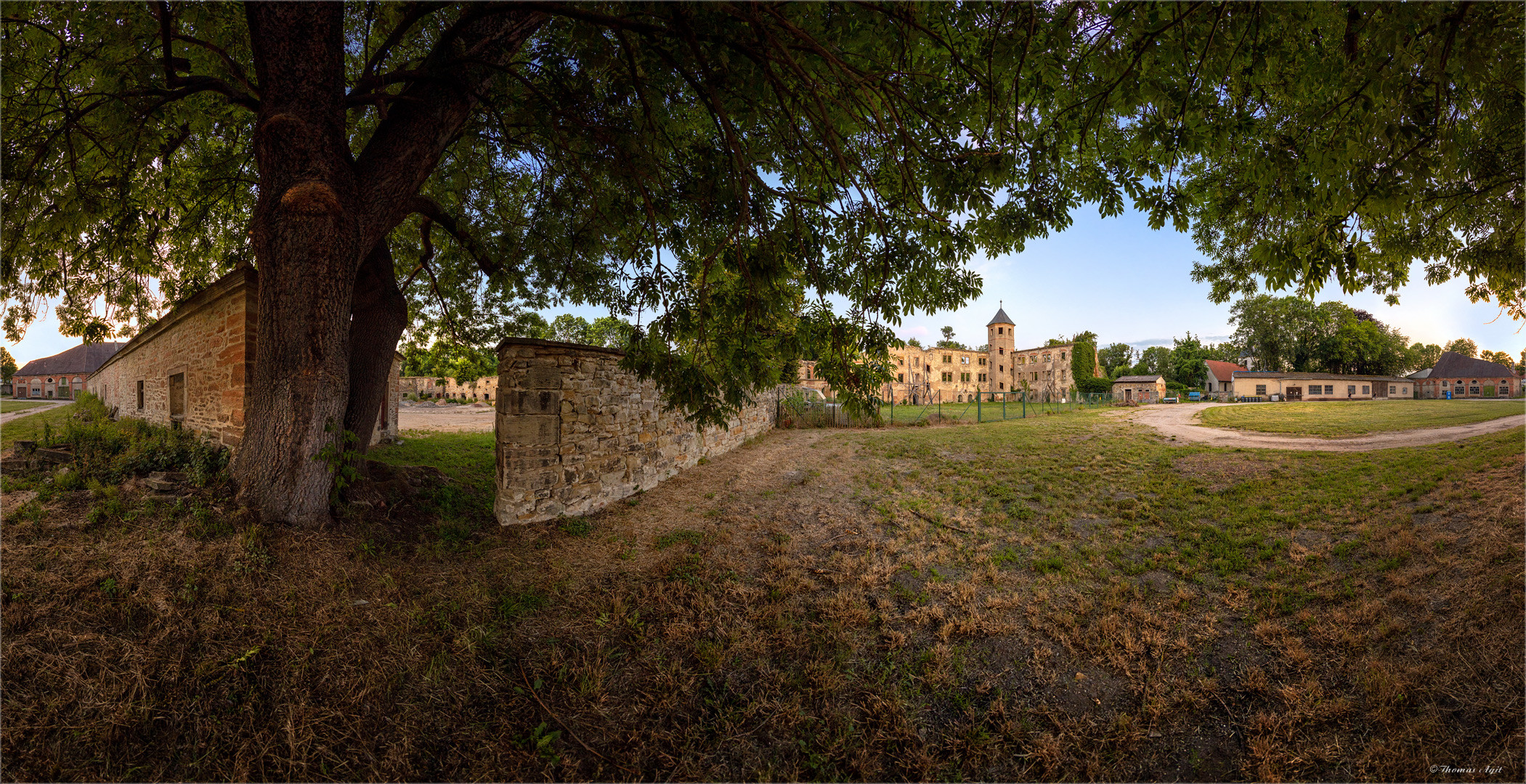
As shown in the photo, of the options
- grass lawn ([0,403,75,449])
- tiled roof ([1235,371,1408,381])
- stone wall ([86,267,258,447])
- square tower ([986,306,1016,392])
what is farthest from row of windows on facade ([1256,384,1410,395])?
grass lawn ([0,403,75,449])

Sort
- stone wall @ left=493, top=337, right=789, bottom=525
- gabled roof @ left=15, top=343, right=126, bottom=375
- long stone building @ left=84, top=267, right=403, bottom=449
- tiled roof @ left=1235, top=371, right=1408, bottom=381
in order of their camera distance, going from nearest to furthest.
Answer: stone wall @ left=493, top=337, right=789, bottom=525, long stone building @ left=84, top=267, right=403, bottom=449, gabled roof @ left=15, top=343, right=126, bottom=375, tiled roof @ left=1235, top=371, right=1408, bottom=381

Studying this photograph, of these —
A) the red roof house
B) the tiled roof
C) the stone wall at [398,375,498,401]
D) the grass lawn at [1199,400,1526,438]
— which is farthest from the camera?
the red roof house

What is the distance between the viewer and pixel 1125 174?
4.48 meters

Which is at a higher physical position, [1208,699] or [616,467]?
[616,467]

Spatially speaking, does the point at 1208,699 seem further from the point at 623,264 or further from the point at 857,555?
the point at 623,264

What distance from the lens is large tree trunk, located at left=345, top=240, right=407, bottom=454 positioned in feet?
18.5

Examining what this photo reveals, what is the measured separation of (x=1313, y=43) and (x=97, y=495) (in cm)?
1214

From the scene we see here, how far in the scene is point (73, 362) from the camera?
35688 mm

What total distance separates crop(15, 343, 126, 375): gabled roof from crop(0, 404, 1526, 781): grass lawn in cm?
4755

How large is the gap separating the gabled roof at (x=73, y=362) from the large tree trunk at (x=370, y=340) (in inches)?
1795

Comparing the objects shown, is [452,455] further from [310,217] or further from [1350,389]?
[1350,389]

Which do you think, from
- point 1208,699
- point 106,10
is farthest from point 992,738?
point 106,10

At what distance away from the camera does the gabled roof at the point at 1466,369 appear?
36.3 meters

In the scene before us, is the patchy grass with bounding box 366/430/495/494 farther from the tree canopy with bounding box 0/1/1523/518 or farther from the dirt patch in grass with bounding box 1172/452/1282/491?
the dirt patch in grass with bounding box 1172/452/1282/491
